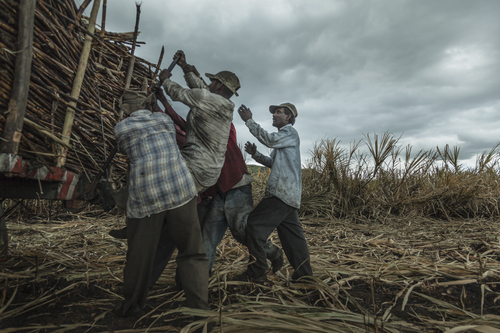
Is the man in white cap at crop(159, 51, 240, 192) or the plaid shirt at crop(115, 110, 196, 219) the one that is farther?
the man in white cap at crop(159, 51, 240, 192)

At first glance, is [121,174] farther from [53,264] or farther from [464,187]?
[464,187]

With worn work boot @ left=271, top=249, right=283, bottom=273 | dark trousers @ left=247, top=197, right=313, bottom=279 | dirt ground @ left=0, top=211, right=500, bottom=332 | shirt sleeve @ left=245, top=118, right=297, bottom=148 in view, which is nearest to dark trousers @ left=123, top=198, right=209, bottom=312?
dirt ground @ left=0, top=211, right=500, bottom=332

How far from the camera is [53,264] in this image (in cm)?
266

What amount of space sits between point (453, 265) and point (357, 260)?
→ 810mm

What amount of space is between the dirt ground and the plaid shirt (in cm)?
60

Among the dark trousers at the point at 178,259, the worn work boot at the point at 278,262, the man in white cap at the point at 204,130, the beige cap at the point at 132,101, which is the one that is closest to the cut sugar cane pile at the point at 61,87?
the beige cap at the point at 132,101

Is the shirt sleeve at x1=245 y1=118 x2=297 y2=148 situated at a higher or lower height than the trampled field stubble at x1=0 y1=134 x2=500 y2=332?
higher

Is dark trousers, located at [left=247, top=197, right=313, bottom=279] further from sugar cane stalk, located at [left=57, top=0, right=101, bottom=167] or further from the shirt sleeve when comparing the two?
sugar cane stalk, located at [left=57, top=0, right=101, bottom=167]

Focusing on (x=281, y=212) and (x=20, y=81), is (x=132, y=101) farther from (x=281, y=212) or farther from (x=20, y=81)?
(x=281, y=212)

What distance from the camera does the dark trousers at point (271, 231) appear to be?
7.80ft

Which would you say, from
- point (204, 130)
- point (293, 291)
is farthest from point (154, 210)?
point (293, 291)

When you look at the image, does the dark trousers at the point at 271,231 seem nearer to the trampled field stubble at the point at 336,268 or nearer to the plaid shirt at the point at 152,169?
the trampled field stubble at the point at 336,268

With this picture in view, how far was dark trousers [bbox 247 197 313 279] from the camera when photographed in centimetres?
238

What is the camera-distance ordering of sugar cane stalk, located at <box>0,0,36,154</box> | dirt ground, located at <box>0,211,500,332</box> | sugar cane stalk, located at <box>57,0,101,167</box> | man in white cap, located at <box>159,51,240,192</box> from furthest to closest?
man in white cap, located at <box>159,51,240,192</box>, sugar cane stalk, located at <box>57,0,101,167</box>, dirt ground, located at <box>0,211,500,332</box>, sugar cane stalk, located at <box>0,0,36,154</box>
